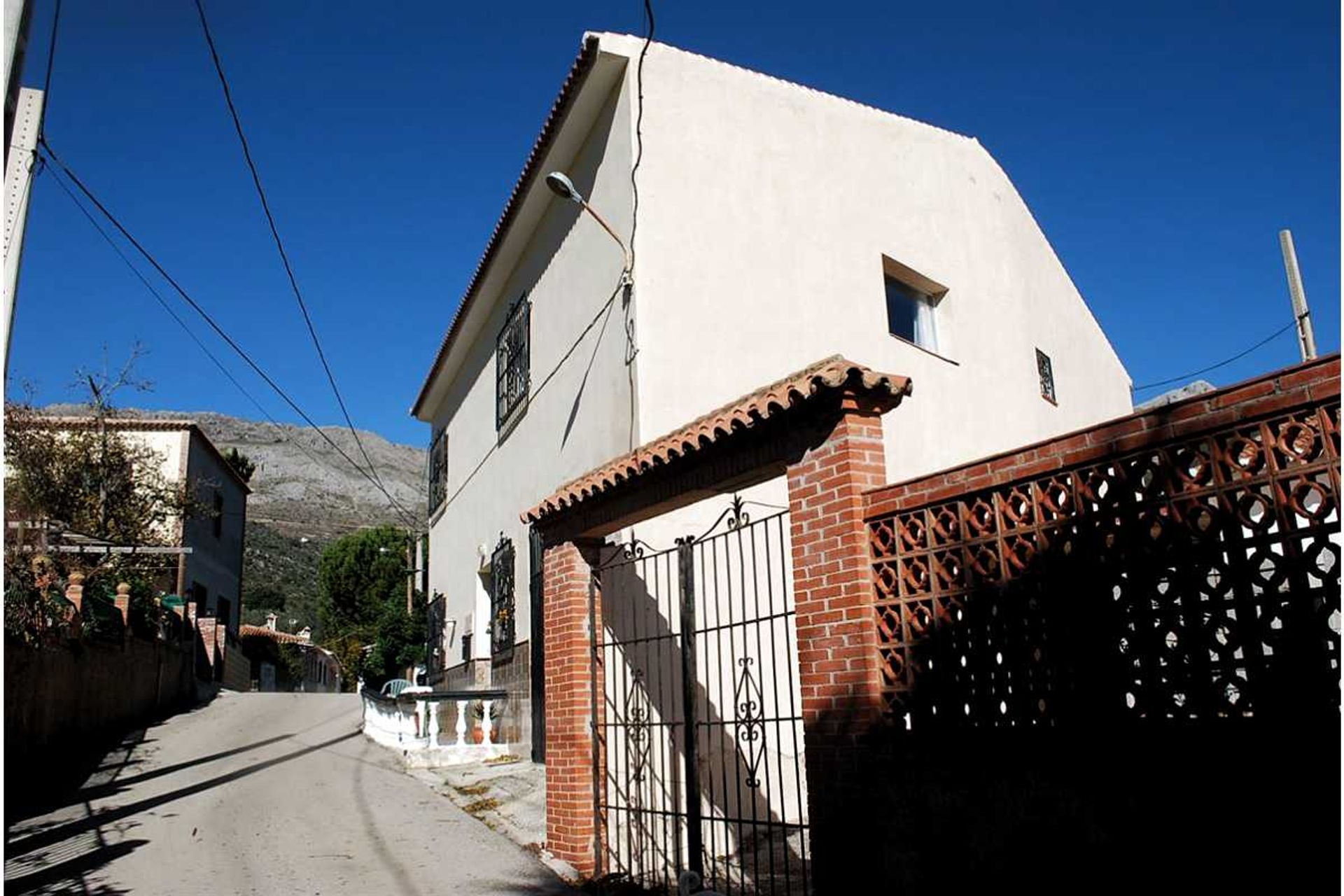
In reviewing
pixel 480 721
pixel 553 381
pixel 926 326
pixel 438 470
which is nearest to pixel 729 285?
pixel 553 381

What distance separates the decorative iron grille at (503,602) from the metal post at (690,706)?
626 centimetres

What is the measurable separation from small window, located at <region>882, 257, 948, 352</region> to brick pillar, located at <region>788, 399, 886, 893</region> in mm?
6594

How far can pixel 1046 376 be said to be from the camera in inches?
516

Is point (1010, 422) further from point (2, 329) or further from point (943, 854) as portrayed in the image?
point (2, 329)

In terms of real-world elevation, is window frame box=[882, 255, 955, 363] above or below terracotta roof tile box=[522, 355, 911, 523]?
above

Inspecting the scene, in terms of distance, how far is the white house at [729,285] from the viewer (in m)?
9.16

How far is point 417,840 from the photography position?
777cm

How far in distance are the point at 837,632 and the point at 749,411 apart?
1.19 meters

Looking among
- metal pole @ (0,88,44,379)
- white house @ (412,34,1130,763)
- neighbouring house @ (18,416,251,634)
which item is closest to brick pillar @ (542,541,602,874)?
white house @ (412,34,1130,763)

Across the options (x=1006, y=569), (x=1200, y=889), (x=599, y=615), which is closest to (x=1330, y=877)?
(x=1200, y=889)

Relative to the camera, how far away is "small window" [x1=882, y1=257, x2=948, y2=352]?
1116cm

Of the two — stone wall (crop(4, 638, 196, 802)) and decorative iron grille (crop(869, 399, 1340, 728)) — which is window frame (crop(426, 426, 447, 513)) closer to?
stone wall (crop(4, 638, 196, 802))

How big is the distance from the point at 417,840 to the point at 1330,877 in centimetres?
652

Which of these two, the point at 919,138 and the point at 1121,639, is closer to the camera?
the point at 1121,639
